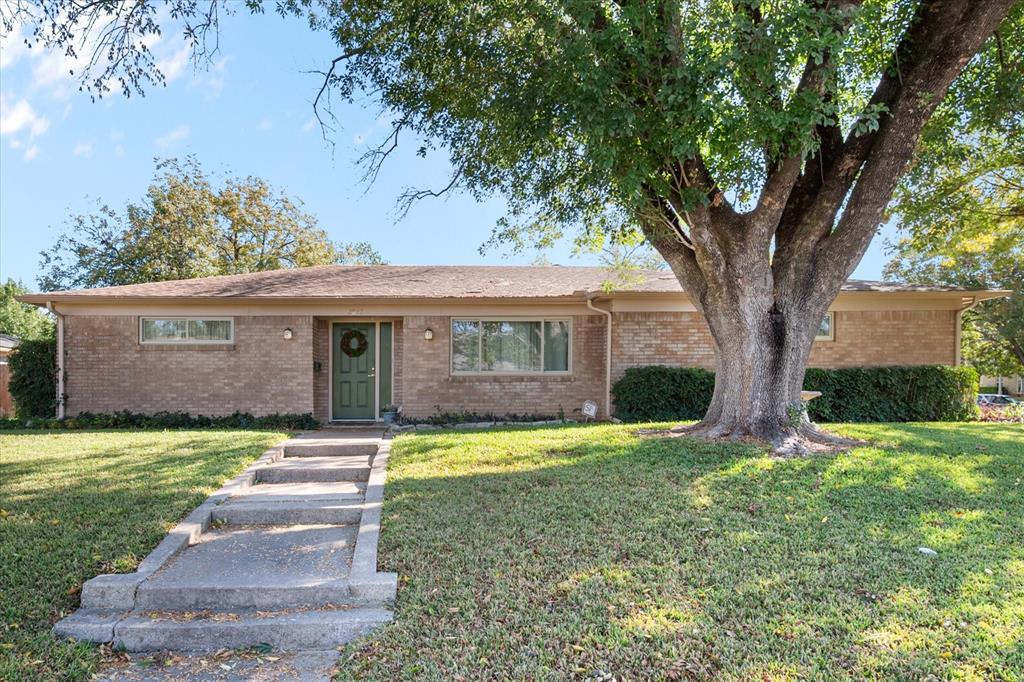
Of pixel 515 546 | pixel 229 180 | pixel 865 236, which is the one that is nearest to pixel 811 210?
pixel 865 236

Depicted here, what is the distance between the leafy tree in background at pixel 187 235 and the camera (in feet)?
68.4

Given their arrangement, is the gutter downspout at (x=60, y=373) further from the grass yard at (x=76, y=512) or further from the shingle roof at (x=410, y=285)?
the grass yard at (x=76, y=512)

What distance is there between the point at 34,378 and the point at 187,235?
1088 centimetres

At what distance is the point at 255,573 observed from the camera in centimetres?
385

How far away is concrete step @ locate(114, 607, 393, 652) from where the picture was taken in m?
3.20

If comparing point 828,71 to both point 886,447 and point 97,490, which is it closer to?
point 886,447

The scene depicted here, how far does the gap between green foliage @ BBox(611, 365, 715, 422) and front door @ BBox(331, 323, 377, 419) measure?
527 cm

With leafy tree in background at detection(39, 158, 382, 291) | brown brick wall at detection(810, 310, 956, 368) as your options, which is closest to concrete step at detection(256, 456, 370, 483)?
brown brick wall at detection(810, 310, 956, 368)

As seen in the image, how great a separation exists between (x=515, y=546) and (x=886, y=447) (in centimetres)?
555

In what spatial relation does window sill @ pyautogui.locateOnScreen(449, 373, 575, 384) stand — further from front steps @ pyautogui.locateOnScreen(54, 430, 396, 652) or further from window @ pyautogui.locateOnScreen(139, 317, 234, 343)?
front steps @ pyautogui.locateOnScreen(54, 430, 396, 652)

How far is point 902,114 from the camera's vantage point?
6527 mm

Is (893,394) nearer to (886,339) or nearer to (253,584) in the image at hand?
(886,339)

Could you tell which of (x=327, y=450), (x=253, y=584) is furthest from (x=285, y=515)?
(x=327, y=450)

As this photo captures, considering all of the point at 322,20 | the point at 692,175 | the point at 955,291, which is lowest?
the point at 955,291
